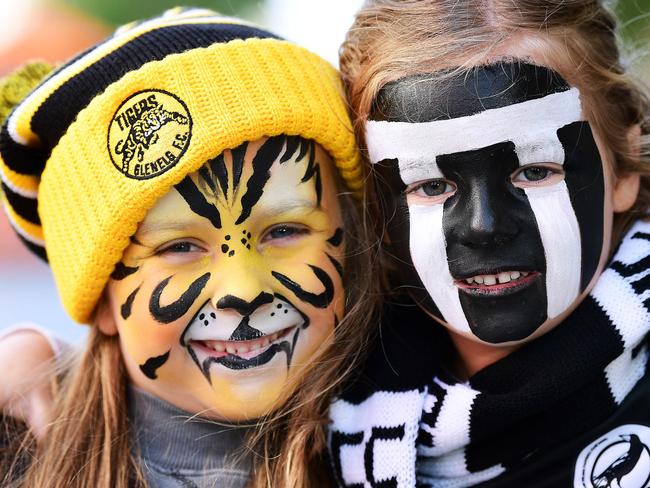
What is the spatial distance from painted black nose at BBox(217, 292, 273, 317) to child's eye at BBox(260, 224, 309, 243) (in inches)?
5.3

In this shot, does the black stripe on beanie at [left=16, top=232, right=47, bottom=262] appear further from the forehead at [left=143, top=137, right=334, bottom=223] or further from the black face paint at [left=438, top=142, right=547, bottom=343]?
the black face paint at [left=438, top=142, right=547, bottom=343]

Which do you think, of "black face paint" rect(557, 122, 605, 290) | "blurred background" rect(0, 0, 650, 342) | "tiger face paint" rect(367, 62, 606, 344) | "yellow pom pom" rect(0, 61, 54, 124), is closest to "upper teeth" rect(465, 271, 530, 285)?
"tiger face paint" rect(367, 62, 606, 344)

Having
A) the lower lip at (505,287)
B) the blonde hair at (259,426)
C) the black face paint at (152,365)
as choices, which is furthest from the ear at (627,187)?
the black face paint at (152,365)

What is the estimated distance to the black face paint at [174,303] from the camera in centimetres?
177

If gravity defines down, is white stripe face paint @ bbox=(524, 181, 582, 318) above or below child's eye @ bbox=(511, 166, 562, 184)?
below

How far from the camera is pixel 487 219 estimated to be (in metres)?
1.63

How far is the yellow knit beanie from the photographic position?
1732mm

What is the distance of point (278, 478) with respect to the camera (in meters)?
1.82

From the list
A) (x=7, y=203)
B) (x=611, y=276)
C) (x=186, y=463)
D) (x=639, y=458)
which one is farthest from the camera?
(x=7, y=203)

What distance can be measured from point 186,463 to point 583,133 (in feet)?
3.75

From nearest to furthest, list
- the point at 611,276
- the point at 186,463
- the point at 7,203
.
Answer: the point at 611,276 → the point at 186,463 → the point at 7,203

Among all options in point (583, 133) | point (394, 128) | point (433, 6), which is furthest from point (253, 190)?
point (583, 133)

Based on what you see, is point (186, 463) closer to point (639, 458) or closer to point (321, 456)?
point (321, 456)

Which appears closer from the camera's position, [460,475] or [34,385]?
[460,475]
